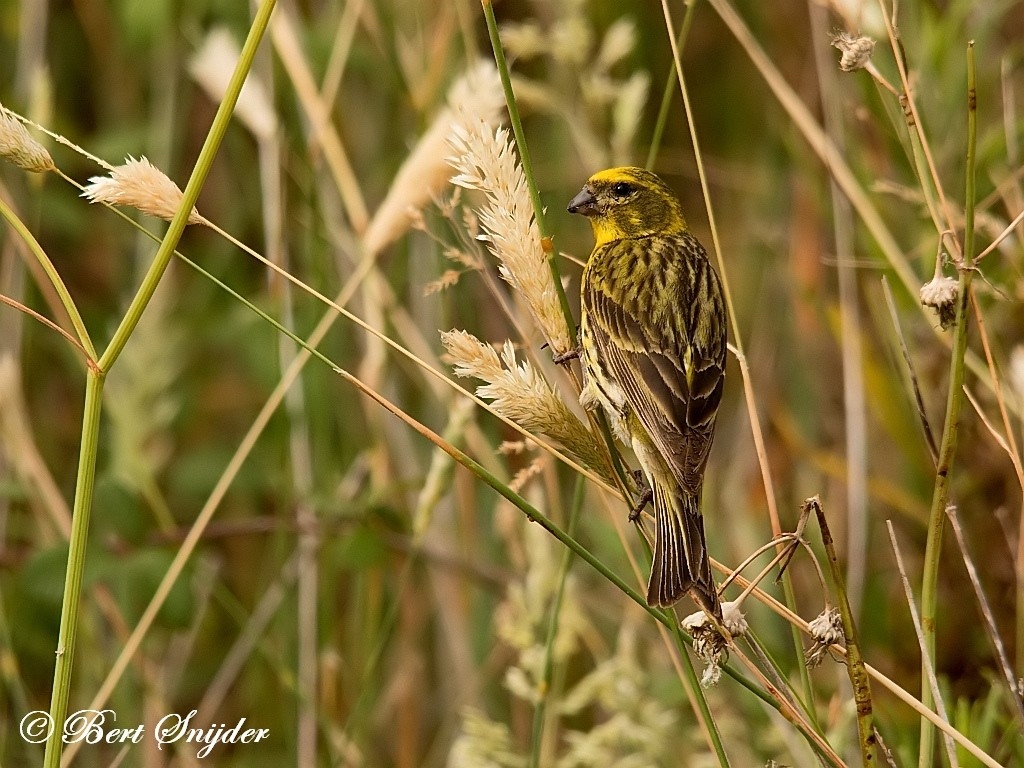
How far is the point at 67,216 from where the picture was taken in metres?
3.57

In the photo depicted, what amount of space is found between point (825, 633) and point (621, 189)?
1.46 m

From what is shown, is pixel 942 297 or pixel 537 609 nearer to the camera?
pixel 942 297

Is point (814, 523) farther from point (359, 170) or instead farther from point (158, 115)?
point (158, 115)

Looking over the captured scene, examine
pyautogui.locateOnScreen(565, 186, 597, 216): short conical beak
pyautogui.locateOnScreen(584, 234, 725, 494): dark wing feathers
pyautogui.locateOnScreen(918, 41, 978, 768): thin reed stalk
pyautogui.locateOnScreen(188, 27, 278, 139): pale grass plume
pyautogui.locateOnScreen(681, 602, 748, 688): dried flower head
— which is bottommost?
pyautogui.locateOnScreen(681, 602, 748, 688): dried flower head

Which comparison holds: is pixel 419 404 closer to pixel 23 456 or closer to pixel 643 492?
pixel 23 456

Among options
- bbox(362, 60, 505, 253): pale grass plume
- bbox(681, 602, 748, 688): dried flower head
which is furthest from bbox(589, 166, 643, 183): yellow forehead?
bbox(681, 602, 748, 688): dried flower head

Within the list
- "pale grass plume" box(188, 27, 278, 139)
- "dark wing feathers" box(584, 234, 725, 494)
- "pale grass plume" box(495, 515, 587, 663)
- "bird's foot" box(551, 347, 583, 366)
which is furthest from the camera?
"pale grass plume" box(495, 515, 587, 663)

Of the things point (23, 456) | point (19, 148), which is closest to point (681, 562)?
point (19, 148)

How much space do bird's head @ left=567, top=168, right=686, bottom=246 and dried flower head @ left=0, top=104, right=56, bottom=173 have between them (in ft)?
4.41

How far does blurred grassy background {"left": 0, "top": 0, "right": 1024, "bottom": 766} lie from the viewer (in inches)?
102

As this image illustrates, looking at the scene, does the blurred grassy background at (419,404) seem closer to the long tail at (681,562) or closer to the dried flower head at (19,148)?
the long tail at (681,562)

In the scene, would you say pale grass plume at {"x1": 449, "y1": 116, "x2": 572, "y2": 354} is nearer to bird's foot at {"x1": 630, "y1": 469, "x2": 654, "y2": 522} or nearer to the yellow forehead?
bird's foot at {"x1": 630, "y1": 469, "x2": 654, "y2": 522}

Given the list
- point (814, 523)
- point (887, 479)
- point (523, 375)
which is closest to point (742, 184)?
point (887, 479)

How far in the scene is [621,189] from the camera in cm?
269
